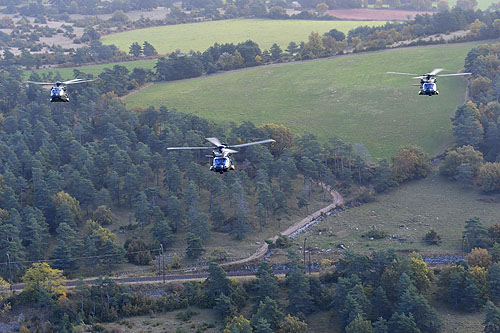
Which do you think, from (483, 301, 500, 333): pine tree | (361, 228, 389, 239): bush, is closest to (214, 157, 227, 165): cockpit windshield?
(483, 301, 500, 333): pine tree

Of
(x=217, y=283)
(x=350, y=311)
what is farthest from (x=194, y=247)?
(x=350, y=311)

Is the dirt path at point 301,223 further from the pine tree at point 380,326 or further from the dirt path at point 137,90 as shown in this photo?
the dirt path at point 137,90

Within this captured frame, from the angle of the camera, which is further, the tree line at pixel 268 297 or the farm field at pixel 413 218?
the farm field at pixel 413 218

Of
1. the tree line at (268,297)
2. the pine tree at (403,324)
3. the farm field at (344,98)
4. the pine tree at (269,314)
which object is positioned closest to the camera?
the pine tree at (403,324)

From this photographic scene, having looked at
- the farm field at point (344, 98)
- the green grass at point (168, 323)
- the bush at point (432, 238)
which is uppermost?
the farm field at point (344, 98)

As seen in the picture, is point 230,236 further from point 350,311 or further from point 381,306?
point 381,306

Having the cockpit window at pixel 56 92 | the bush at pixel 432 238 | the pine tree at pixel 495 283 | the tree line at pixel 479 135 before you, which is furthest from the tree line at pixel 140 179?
the pine tree at pixel 495 283
